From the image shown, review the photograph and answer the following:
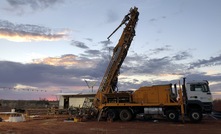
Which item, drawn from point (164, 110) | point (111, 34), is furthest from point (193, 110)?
point (111, 34)

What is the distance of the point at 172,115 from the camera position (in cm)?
2309

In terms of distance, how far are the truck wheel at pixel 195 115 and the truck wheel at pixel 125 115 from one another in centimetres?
578

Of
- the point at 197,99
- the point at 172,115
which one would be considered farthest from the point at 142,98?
the point at 197,99

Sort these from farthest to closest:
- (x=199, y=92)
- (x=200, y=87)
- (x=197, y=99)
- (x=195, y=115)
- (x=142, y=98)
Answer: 1. (x=142, y=98)
2. (x=200, y=87)
3. (x=199, y=92)
4. (x=197, y=99)
5. (x=195, y=115)

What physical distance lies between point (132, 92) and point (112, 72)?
3751 millimetres

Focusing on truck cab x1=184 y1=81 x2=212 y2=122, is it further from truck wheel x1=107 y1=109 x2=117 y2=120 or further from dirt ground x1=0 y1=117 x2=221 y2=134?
truck wheel x1=107 y1=109 x2=117 y2=120

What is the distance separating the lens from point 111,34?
3012 cm

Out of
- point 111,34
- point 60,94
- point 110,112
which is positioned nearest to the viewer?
point 110,112

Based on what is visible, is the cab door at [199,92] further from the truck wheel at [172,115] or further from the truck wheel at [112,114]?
the truck wheel at [112,114]

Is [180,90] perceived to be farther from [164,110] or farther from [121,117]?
[121,117]

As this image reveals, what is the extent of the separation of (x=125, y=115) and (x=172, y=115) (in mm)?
4602

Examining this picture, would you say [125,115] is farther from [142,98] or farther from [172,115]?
[172,115]

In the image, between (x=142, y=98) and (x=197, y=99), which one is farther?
(x=142, y=98)

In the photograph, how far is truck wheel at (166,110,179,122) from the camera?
22938mm
